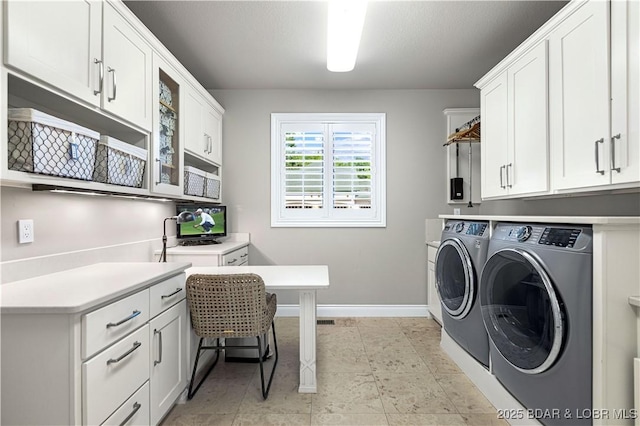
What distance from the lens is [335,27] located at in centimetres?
205

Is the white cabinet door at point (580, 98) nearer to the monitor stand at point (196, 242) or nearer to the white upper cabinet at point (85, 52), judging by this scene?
the white upper cabinet at point (85, 52)

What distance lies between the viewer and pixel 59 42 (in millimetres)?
1375

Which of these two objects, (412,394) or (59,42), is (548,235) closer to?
(412,394)

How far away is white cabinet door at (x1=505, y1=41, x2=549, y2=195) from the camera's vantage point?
196cm

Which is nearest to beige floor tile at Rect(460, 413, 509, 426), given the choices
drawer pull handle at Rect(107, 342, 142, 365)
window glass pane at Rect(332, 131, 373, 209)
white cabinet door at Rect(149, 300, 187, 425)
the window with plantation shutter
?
white cabinet door at Rect(149, 300, 187, 425)

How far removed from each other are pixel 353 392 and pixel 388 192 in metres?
2.19

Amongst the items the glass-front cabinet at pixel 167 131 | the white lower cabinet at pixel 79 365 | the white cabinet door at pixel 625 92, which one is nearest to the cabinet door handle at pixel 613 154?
the white cabinet door at pixel 625 92

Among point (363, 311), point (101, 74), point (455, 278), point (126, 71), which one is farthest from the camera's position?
point (363, 311)

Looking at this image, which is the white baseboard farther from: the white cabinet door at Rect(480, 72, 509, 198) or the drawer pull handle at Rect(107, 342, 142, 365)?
the drawer pull handle at Rect(107, 342, 142, 365)

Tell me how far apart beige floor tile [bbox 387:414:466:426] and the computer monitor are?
2.26 m

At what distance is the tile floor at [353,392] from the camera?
1.82 meters

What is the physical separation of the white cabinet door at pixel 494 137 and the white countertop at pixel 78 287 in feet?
7.82

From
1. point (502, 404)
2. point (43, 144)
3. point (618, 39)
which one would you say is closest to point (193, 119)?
point (43, 144)

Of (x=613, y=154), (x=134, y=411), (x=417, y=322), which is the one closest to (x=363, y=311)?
(x=417, y=322)
